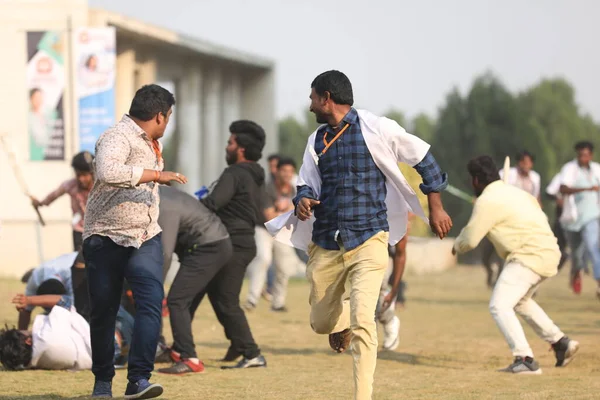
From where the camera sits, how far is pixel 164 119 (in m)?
7.31

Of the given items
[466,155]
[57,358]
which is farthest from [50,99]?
[466,155]

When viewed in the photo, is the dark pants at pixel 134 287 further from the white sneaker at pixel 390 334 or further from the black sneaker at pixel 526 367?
the white sneaker at pixel 390 334

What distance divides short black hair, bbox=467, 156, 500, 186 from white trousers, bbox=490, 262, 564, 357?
699mm

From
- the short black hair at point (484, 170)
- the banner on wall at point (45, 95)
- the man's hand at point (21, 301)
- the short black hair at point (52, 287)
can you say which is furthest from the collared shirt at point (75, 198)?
the banner on wall at point (45, 95)

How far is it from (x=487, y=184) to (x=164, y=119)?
3.38 m

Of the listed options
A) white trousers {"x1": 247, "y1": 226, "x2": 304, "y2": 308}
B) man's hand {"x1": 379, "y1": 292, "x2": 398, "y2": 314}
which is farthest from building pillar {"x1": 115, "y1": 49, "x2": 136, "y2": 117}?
man's hand {"x1": 379, "y1": 292, "x2": 398, "y2": 314}

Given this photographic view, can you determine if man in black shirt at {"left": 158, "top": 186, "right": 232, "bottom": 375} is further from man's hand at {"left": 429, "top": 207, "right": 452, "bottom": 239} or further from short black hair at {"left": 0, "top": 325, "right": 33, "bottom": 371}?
man's hand at {"left": 429, "top": 207, "right": 452, "bottom": 239}

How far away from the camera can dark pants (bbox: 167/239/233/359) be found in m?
9.19

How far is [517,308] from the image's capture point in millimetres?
9875

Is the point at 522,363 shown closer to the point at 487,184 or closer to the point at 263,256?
the point at 487,184

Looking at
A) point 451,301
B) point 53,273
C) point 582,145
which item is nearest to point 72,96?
point 451,301

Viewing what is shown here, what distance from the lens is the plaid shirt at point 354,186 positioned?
7105 mm

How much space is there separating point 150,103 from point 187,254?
2352 mm

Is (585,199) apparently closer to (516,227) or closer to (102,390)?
(516,227)
